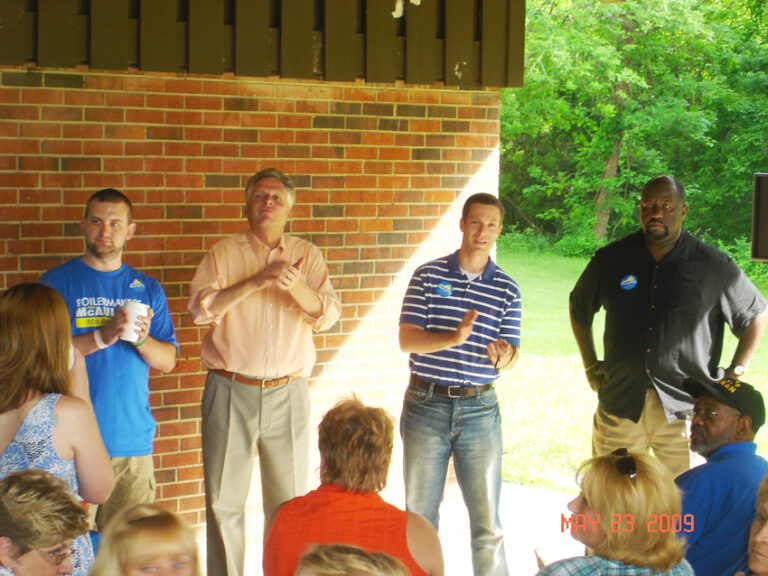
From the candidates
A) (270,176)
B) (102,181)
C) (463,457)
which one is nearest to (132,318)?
(270,176)

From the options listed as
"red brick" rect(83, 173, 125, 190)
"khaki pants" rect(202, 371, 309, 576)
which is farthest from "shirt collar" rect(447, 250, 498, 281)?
"red brick" rect(83, 173, 125, 190)

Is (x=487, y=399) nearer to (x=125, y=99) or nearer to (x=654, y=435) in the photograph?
(x=654, y=435)

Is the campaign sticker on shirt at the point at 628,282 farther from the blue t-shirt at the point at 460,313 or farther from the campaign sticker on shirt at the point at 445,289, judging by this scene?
the campaign sticker on shirt at the point at 445,289

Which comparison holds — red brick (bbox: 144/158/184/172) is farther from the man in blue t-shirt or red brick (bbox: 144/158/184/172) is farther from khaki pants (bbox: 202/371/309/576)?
khaki pants (bbox: 202/371/309/576)

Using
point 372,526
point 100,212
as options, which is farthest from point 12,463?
point 100,212

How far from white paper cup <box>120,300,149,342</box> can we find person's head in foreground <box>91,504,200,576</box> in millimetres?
1499

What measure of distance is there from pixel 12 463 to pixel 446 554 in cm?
280

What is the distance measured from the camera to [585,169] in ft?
65.5

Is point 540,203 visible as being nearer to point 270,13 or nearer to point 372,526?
point 270,13

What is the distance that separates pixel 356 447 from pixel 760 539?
1.21 meters

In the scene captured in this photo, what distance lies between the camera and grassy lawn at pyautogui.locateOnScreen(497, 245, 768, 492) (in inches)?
321

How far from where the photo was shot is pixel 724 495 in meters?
3.00

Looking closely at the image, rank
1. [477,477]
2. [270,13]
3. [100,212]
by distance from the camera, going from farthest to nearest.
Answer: [270,13] < [477,477] < [100,212]

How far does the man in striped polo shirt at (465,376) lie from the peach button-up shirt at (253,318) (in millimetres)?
481
